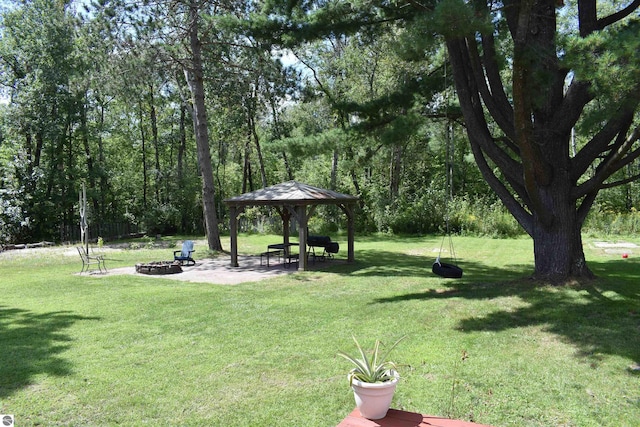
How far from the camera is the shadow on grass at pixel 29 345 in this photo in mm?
4355

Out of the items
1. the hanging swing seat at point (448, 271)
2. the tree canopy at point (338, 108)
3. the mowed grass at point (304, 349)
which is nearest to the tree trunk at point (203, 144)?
the tree canopy at point (338, 108)

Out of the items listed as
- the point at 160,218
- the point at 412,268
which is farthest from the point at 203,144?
the point at 160,218

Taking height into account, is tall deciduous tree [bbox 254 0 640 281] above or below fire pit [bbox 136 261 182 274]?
above

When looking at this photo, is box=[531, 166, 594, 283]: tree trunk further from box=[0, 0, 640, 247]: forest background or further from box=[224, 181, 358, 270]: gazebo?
box=[224, 181, 358, 270]: gazebo

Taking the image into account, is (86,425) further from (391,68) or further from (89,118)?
(89,118)

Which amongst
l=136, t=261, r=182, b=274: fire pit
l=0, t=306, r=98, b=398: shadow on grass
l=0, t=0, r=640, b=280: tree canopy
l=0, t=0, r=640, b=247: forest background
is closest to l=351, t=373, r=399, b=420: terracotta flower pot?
l=0, t=306, r=98, b=398: shadow on grass

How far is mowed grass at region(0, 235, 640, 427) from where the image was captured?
359 cm

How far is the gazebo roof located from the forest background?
1.14 metres

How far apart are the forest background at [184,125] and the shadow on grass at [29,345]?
490 centimetres

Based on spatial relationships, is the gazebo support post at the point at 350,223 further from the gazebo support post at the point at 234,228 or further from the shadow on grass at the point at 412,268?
the gazebo support post at the point at 234,228

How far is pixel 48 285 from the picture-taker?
30.4ft

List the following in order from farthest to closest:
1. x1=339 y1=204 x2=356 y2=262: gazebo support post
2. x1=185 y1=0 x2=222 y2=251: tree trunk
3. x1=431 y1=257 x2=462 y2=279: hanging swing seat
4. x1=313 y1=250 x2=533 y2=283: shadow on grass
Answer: x1=185 y1=0 x2=222 y2=251: tree trunk → x1=339 y1=204 x2=356 y2=262: gazebo support post → x1=313 y1=250 x2=533 y2=283: shadow on grass → x1=431 y1=257 x2=462 y2=279: hanging swing seat

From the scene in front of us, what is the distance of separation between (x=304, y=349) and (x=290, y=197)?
5894mm

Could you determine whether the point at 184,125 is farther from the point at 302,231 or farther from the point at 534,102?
the point at 534,102
